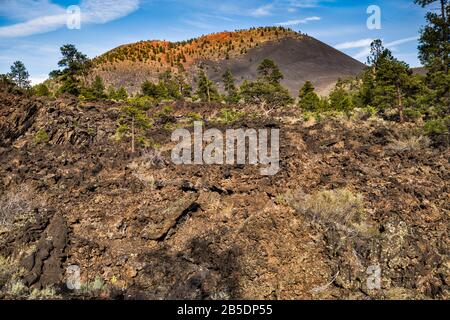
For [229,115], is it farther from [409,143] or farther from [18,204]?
[18,204]

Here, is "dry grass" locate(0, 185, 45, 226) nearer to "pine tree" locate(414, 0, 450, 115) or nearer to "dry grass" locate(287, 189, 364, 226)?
"dry grass" locate(287, 189, 364, 226)

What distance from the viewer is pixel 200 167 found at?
42.1ft

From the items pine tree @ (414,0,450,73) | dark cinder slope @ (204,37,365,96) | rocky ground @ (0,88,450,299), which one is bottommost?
rocky ground @ (0,88,450,299)

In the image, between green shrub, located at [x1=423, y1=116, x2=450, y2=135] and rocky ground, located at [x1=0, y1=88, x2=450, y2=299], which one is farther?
green shrub, located at [x1=423, y1=116, x2=450, y2=135]

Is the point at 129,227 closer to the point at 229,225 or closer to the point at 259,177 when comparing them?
the point at 229,225

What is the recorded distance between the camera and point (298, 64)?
60.8m

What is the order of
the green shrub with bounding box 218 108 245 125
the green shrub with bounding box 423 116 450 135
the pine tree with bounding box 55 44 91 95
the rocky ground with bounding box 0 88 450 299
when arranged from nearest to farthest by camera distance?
the rocky ground with bounding box 0 88 450 299
the green shrub with bounding box 423 116 450 135
the green shrub with bounding box 218 108 245 125
the pine tree with bounding box 55 44 91 95

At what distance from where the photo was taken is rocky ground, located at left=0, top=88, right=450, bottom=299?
767cm

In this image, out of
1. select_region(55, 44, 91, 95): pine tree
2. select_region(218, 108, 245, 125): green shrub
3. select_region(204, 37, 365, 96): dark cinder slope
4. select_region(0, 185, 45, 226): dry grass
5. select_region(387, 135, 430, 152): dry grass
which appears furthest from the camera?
select_region(204, 37, 365, 96): dark cinder slope

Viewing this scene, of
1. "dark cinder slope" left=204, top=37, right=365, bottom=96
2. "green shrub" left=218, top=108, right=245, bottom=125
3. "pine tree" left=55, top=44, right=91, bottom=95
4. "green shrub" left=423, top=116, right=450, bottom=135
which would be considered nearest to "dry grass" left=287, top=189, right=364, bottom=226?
"green shrub" left=423, top=116, right=450, bottom=135

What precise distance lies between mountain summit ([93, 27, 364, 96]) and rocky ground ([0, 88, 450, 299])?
1380 inches

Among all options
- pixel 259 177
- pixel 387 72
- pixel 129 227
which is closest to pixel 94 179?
pixel 129 227

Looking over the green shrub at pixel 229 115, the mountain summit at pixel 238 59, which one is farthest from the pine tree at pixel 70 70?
the mountain summit at pixel 238 59
